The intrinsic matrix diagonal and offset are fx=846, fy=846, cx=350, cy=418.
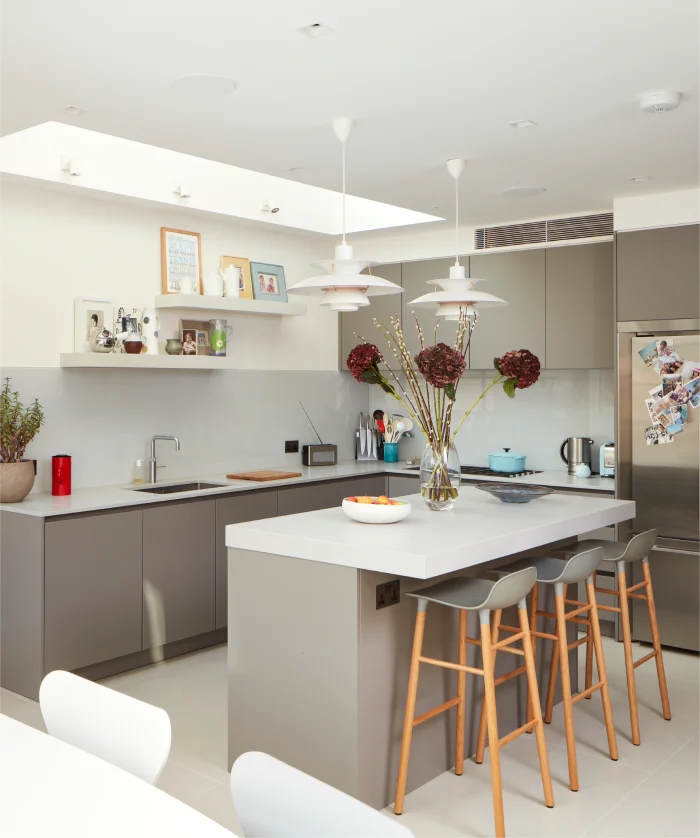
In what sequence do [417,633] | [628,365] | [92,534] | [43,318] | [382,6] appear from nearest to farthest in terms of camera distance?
[382,6] → [417,633] → [92,534] → [43,318] → [628,365]

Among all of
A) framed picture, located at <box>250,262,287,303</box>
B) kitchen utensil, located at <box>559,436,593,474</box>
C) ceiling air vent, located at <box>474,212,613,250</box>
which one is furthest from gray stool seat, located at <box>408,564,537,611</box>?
framed picture, located at <box>250,262,287,303</box>

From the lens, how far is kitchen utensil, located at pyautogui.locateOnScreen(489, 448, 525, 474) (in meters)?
5.77

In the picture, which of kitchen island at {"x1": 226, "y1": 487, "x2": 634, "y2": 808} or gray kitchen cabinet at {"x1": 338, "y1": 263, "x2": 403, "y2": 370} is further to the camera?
gray kitchen cabinet at {"x1": 338, "y1": 263, "x2": 403, "y2": 370}

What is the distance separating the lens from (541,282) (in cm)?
546

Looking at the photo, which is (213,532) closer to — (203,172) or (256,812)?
(203,172)

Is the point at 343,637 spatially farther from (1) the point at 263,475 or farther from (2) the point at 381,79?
(1) the point at 263,475

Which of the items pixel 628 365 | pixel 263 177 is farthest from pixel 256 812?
pixel 263 177

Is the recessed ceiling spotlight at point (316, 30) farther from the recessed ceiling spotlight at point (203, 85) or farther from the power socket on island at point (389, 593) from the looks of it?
the power socket on island at point (389, 593)

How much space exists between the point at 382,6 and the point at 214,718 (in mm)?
2969

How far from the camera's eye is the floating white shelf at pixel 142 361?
4.52m

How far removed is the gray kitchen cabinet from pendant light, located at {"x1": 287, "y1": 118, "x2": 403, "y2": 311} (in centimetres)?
269

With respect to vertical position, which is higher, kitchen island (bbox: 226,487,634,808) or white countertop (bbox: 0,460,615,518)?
white countertop (bbox: 0,460,615,518)

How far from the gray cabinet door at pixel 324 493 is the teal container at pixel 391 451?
55cm

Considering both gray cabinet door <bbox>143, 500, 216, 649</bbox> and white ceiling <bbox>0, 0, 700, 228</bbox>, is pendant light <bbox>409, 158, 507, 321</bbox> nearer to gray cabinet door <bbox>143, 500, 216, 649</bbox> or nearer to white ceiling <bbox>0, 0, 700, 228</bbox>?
white ceiling <bbox>0, 0, 700, 228</bbox>
